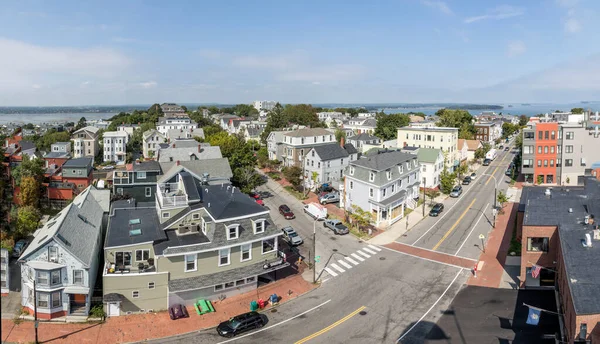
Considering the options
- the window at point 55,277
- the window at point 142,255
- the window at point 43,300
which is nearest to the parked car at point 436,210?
the window at point 142,255

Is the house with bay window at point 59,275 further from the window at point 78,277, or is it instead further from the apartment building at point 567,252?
the apartment building at point 567,252

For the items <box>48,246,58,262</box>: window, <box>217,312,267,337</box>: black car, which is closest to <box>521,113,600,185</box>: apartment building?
<box>217,312,267,337</box>: black car

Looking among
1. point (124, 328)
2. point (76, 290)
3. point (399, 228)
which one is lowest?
point (124, 328)

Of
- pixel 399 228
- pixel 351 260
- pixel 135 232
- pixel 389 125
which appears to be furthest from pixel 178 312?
pixel 389 125

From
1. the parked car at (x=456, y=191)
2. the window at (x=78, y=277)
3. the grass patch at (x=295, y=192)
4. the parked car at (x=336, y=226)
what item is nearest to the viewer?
the window at (x=78, y=277)

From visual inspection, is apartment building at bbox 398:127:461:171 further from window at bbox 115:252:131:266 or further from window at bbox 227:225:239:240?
window at bbox 115:252:131:266

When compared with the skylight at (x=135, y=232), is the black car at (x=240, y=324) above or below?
below

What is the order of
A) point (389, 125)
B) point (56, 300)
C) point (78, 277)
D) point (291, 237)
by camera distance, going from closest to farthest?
1. point (56, 300)
2. point (78, 277)
3. point (291, 237)
4. point (389, 125)

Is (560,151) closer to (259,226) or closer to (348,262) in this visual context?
(348,262)
